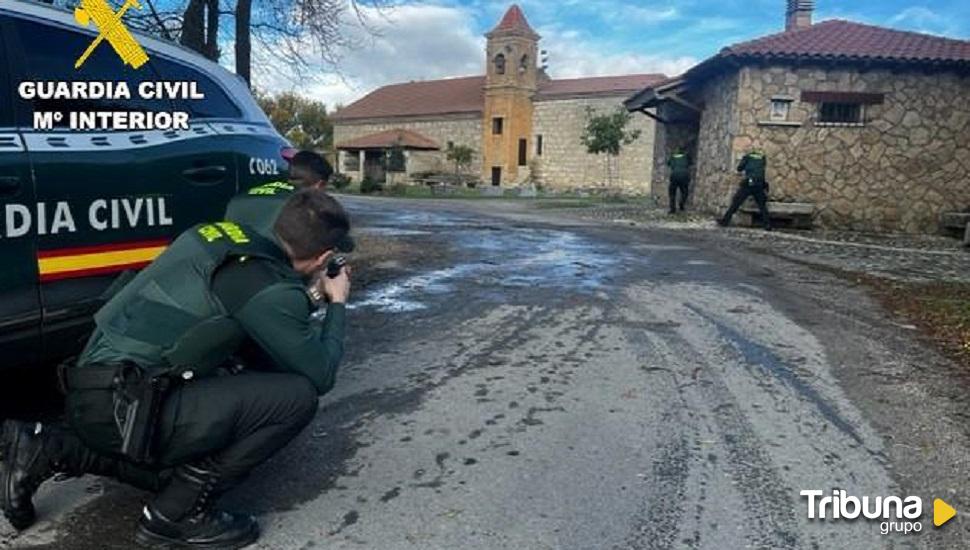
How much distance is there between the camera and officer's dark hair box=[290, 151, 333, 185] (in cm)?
498

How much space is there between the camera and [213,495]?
292 cm

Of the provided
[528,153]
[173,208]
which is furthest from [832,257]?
[528,153]

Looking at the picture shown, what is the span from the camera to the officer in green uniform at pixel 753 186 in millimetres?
16422

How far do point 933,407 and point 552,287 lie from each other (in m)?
4.35

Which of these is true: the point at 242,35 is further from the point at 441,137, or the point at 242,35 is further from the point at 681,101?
the point at 441,137

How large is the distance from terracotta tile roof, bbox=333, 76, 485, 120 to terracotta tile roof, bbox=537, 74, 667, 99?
17.7ft

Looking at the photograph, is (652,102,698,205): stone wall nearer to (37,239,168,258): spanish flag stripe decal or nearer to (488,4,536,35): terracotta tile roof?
(37,239,168,258): spanish flag stripe decal

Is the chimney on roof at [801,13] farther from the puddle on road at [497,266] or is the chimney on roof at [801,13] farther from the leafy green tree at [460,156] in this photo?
the leafy green tree at [460,156]

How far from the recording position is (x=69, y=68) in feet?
12.2

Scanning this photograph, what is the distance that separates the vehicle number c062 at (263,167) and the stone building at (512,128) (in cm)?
5201

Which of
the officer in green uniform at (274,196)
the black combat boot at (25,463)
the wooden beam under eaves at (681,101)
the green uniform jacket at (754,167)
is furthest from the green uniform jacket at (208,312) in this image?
the wooden beam under eaves at (681,101)

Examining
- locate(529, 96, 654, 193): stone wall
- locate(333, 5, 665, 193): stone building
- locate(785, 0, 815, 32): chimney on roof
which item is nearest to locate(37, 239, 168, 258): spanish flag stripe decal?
locate(785, 0, 815, 32): chimney on roof

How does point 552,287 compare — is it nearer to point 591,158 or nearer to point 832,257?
point 832,257

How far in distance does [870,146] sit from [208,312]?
57.9ft
